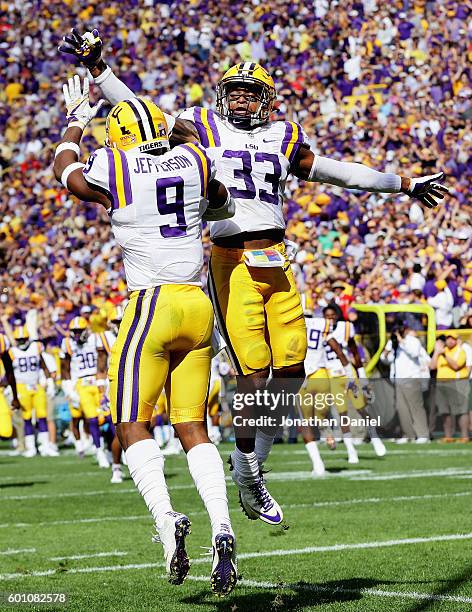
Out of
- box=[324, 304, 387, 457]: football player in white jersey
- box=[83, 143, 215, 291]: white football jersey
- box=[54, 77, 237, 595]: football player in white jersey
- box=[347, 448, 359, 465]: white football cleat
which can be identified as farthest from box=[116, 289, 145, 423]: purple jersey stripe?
box=[324, 304, 387, 457]: football player in white jersey

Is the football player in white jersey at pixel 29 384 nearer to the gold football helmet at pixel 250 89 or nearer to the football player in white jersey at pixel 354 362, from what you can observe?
the football player in white jersey at pixel 354 362

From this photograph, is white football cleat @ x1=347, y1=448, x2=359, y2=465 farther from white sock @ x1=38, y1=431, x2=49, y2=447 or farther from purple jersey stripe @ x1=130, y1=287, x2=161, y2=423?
purple jersey stripe @ x1=130, y1=287, x2=161, y2=423

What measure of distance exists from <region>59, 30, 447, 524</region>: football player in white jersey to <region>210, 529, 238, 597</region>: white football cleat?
1.53 metres

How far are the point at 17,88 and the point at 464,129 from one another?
517 inches

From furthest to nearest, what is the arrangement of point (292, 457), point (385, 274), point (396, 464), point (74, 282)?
point (74, 282)
point (385, 274)
point (292, 457)
point (396, 464)

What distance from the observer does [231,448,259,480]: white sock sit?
21.0 feet

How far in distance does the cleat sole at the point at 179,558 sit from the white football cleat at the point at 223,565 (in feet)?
0.39

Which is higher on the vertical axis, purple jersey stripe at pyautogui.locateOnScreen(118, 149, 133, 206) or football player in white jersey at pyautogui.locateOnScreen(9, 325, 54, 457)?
purple jersey stripe at pyautogui.locateOnScreen(118, 149, 133, 206)

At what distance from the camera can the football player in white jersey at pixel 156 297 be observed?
16.8ft

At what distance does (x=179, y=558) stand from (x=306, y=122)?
1881 cm

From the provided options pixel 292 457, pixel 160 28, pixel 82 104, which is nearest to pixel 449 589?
pixel 82 104

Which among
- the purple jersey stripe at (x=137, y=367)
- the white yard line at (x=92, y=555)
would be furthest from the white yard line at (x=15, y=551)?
the purple jersey stripe at (x=137, y=367)

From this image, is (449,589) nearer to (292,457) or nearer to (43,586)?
(43,586)

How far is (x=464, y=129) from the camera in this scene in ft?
66.7
